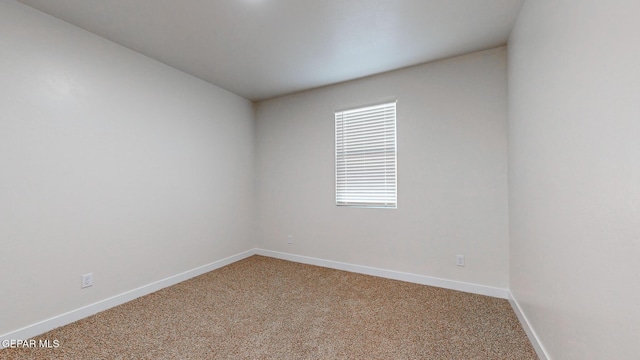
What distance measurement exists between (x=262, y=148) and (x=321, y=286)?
2.36m

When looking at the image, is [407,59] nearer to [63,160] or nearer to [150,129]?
[150,129]

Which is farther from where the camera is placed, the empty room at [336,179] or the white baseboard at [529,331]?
the white baseboard at [529,331]

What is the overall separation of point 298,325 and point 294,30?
8.34ft

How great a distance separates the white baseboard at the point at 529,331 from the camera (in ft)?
5.33

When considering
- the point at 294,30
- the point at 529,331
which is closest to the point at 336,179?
the point at 294,30

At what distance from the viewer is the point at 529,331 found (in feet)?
6.10

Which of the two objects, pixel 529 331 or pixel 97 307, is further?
pixel 97 307

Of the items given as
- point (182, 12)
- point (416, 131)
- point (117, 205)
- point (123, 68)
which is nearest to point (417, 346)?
point (416, 131)

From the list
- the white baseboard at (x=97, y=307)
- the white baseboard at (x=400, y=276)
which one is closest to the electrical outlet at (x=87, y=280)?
the white baseboard at (x=97, y=307)

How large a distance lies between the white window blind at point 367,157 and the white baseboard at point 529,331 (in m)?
1.44

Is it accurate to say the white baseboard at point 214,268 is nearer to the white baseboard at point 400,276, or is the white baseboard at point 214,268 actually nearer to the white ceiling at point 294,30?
the white baseboard at point 400,276

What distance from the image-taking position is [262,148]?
4184mm

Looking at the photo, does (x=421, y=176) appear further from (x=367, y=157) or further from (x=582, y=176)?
(x=582, y=176)

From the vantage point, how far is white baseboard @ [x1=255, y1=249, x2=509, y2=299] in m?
2.61
